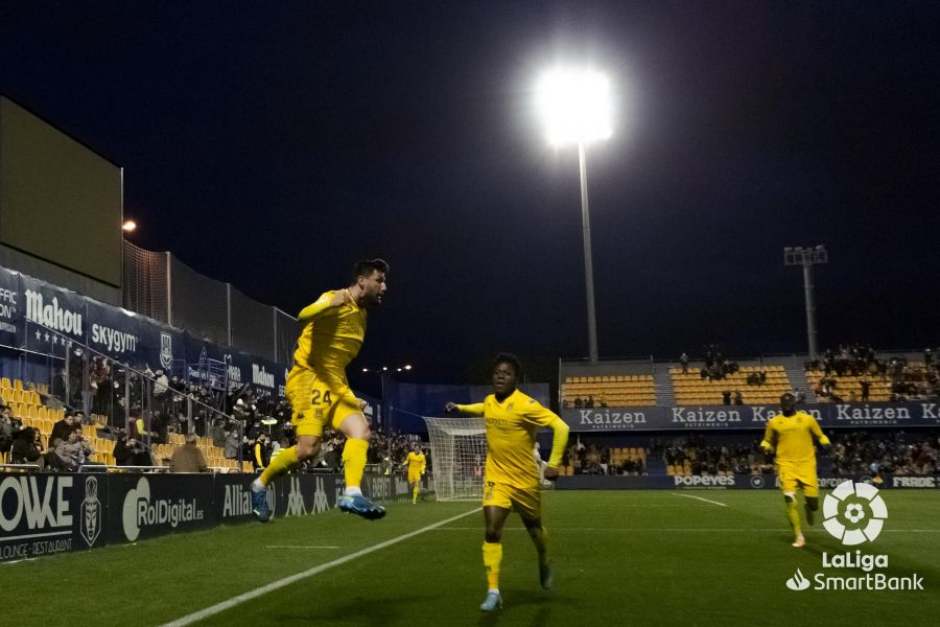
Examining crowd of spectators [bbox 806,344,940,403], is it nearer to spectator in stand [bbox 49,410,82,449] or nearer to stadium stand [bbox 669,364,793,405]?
stadium stand [bbox 669,364,793,405]

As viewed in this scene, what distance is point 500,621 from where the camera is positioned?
7.18 m

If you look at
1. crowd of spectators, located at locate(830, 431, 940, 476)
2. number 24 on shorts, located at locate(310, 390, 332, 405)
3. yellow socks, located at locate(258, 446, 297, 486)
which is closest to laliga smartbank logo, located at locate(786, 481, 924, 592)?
number 24 on shorts, located at locate(310, 390, 332, 405)

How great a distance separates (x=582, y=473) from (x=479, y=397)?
13072 millimetres

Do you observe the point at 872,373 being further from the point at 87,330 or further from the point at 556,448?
the point at 556,448

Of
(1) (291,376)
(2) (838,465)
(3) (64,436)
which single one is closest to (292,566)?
(1) (291,376)

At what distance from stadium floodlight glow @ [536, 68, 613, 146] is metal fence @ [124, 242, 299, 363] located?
593 inches

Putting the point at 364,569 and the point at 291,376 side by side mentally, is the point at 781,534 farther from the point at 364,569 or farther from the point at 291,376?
the point at 291,376

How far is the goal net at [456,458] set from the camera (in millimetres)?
34188

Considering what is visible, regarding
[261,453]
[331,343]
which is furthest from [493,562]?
[261,453]

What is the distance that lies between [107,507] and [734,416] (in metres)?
38.2

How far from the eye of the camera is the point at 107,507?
1345cm

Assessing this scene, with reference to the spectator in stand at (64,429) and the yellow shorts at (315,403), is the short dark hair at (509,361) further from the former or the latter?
the spectator in stand at (64,429)

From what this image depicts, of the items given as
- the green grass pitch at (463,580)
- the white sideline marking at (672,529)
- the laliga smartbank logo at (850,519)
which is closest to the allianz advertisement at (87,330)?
the green grass pitch at (463,580)

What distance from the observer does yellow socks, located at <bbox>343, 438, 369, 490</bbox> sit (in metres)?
7.25
